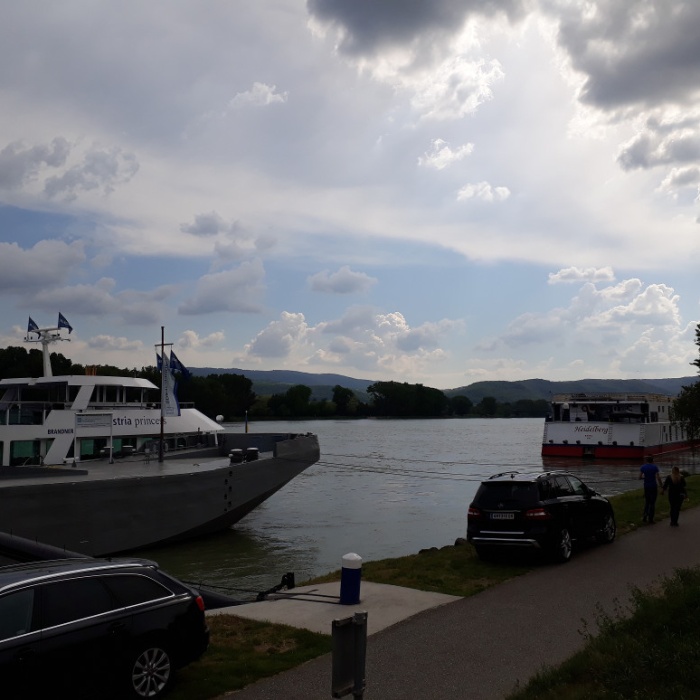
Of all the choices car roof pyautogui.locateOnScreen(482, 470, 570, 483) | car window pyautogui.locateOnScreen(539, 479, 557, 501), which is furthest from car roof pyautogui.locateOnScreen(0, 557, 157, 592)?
car window pyautogui.locateOnScreen(539, 479, 557, 501)

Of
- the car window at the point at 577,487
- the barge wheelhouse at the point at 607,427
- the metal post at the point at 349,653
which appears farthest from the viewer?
the barge wheelhouse at the point at 607,427

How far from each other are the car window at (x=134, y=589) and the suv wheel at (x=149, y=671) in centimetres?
42

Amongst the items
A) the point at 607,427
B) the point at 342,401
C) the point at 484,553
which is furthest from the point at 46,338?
the point at 342,401

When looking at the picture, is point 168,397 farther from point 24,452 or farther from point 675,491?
point 675,491

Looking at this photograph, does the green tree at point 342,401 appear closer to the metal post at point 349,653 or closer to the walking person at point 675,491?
→ the walking person at point 675,491

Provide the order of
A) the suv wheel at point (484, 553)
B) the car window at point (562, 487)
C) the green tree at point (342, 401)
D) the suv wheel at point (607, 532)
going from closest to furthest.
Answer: the suv wheel at point (484, 553) → the car window at point (562, 487) → the suv wheel at point (607, 532) → the green tree at point (342, 401)

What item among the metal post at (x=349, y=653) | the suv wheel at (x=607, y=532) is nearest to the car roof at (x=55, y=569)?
the metal post at (x=349, y=653)

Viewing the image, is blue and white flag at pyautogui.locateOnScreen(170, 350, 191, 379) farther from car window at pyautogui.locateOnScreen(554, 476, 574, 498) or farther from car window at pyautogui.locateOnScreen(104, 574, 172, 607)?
car window at pyautogui.locateOnScreen(104, 574, 172, 607)

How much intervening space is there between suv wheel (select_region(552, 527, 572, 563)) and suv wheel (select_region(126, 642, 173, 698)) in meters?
7.97

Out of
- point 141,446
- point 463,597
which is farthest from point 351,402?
point 463,597

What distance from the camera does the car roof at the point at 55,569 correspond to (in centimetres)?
636

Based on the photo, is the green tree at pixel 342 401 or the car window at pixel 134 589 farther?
the green tree at pixel 342 401

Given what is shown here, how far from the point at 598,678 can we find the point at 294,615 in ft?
15.3

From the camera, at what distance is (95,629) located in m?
6.43
